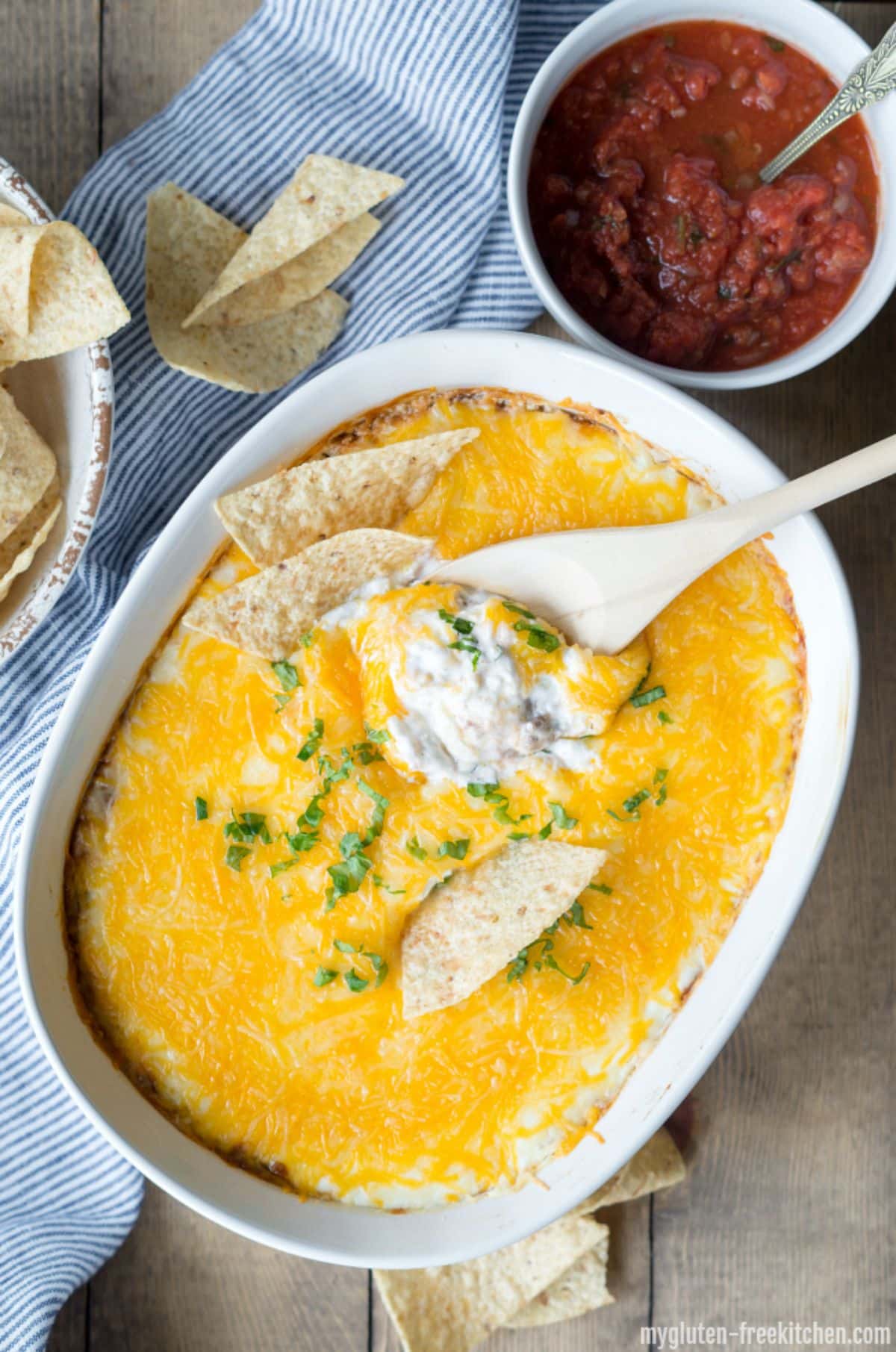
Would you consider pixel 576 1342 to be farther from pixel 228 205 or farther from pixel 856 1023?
pixel 228 205

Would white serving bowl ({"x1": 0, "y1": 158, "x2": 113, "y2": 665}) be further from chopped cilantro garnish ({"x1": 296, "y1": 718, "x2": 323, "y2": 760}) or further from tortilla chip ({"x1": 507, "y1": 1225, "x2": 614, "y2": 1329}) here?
tortilla chip ({"x1": 507, "y1": 1225, "x2": 614, "y2": 1329})

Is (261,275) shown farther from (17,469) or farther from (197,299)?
(17,469)

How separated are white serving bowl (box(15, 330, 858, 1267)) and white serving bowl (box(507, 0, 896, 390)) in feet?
0.21

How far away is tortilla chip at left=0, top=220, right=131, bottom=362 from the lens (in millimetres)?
2012

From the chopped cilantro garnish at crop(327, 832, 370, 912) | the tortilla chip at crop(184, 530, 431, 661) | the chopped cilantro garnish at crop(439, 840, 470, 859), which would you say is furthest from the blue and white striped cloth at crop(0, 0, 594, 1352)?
the chopped cilantro garnish at crop(439, 840, 470, 859)

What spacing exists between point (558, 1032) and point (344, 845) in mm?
498

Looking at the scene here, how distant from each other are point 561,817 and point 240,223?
1267 millimetres

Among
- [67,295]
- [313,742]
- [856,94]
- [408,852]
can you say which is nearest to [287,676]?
[313,742]

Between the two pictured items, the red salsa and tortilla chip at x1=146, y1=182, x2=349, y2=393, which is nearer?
the red salsa

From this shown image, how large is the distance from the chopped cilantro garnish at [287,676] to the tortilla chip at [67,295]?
63 centimetres

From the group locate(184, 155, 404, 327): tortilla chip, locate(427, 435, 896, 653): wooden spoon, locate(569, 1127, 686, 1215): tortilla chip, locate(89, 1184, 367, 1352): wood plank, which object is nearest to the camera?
locate(427, 435, 896, 653): wooden spoon

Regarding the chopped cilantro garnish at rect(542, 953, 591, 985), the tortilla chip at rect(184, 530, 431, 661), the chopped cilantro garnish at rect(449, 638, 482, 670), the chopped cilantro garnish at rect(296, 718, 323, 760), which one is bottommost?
the chopped cilantro garnish at rect(542, 953, 591, 985)

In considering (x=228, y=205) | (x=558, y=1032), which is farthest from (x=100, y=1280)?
(x=228, y=205)

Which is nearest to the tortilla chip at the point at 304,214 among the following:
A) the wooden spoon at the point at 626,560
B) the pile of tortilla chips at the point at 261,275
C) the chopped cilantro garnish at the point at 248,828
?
the pile of tortilla chips at the point at 261,275
